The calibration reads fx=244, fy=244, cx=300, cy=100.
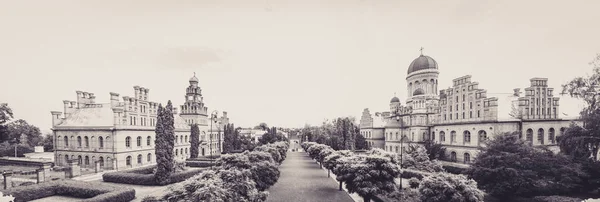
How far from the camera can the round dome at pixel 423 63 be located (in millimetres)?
60325

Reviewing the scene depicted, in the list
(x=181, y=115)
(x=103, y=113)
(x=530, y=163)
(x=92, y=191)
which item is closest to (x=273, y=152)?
(x=92, y=191)

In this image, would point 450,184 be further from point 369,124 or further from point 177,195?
point 369,124

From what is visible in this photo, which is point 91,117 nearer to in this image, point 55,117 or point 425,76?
point 55,117

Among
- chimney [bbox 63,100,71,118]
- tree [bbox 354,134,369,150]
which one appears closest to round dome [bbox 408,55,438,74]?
tree [bbox 354,134,369,150]

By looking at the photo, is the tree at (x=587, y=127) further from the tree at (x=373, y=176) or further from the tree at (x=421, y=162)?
the tree at (x=373, y=176)

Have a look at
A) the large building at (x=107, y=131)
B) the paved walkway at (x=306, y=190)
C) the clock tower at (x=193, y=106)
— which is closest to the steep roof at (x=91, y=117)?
the large building at (x=107, y=131)

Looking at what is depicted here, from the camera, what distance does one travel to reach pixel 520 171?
19.4m

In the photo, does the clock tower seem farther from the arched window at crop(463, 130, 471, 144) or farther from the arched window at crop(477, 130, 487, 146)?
the arched window at crop(477, 130, 487, 146)

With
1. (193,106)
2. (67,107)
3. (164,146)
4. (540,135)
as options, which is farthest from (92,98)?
(540,135)

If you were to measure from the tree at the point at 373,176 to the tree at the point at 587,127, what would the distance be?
792 inches

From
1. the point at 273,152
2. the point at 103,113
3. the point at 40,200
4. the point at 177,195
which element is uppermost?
the point at 103,113

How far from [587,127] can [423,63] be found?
39146mm

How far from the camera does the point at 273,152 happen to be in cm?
3067

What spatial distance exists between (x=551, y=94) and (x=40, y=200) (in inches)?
2393
